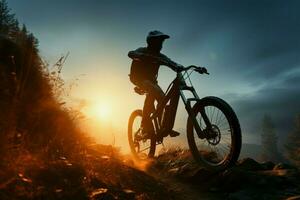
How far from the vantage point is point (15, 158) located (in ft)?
14.8

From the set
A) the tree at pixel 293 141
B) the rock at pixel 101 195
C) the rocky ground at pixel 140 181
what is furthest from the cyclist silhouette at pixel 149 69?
the tree at pixel 293 141

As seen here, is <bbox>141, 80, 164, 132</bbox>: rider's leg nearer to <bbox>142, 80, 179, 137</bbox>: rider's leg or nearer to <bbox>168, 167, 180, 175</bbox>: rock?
<bbox>142, 80, 179, 137</bbox>: rider's leg

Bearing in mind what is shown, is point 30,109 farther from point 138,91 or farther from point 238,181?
point 238,181

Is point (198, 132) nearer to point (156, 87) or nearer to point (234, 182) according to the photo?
point (234, 182)

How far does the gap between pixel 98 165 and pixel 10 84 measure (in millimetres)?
2547

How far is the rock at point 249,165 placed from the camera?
805cm

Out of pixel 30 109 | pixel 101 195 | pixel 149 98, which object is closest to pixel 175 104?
pixel 149 98

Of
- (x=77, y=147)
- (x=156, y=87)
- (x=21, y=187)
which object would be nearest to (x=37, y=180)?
(x=21, y=187)

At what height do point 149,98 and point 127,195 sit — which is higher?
point 149,98

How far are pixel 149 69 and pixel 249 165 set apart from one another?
10.6 ft

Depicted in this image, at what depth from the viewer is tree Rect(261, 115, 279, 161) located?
A: 4523 inches

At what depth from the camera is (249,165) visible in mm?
8125

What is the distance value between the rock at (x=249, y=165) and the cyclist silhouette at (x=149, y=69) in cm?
165

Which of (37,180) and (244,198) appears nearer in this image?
(37,180)
